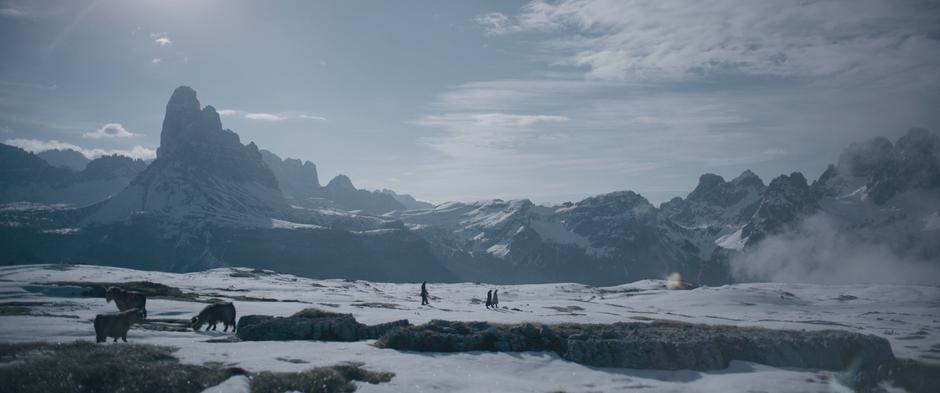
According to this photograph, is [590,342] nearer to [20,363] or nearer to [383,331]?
[383,331]

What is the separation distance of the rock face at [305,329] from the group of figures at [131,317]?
3.67 metres

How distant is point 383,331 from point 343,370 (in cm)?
1075

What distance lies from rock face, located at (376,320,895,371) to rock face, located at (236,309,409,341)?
315 cm

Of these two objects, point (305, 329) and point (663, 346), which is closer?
point (663, 346)

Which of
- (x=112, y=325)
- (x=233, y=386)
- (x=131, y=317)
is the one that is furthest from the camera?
(x=131, y=317)

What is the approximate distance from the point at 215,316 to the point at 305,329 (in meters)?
7.48

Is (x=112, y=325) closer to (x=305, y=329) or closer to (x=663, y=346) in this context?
(x=305, y=329)

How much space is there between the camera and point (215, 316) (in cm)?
3353

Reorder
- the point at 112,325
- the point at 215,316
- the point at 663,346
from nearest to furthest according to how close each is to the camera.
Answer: the point at 112,325
the point at 663,346
the point at 215,316

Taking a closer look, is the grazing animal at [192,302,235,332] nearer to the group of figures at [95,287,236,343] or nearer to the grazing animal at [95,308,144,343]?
the group of figures at [95,287,236,343]

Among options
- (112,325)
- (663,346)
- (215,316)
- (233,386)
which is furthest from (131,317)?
(663,346)

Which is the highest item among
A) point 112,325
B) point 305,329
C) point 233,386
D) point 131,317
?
point 131,317

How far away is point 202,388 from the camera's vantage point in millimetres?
17984

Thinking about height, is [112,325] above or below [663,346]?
above
